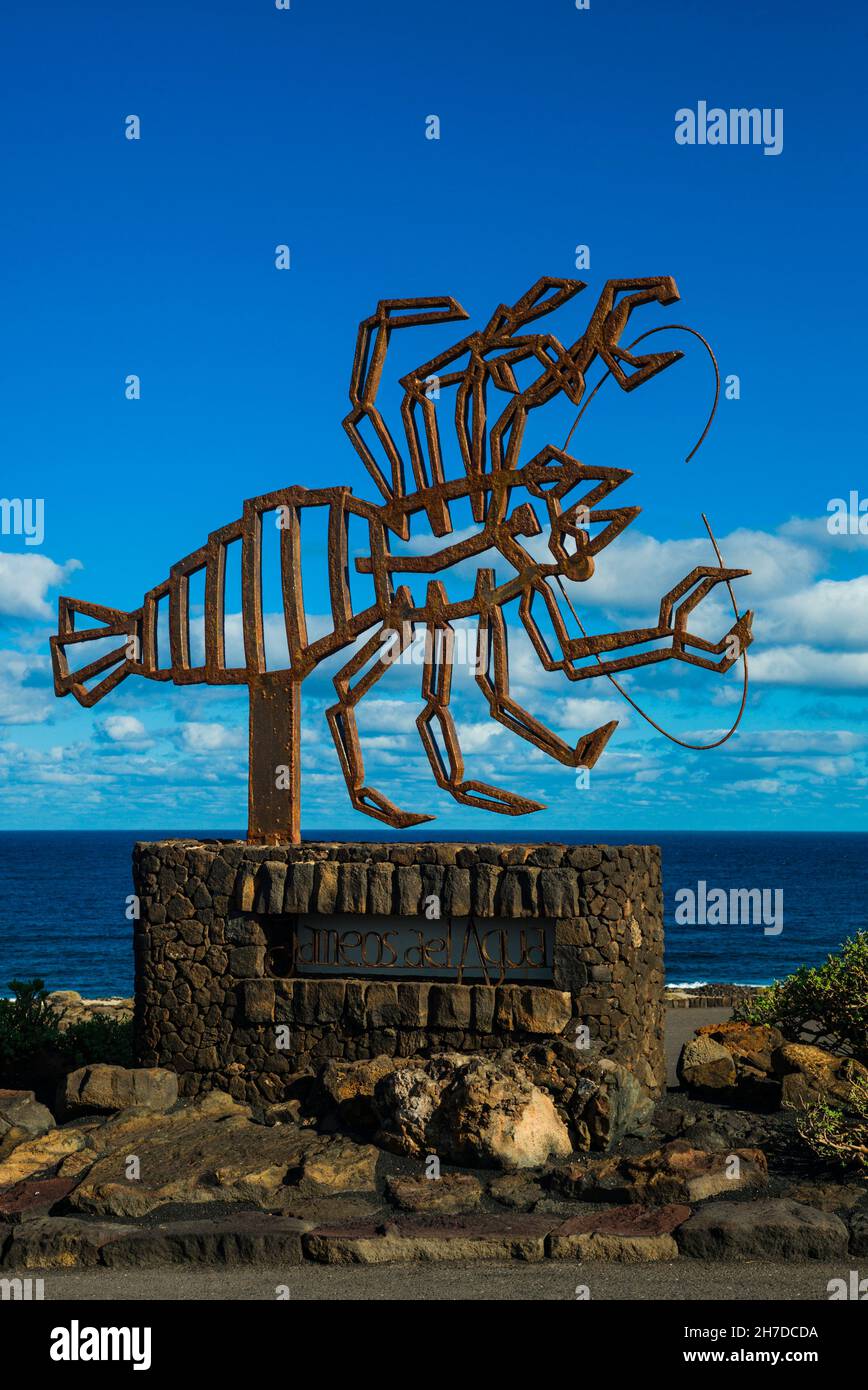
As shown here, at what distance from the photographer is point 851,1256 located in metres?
8.17

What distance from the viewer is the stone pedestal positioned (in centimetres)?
1115

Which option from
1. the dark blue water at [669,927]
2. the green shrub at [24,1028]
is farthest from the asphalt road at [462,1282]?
the dark blue water at [669,927]

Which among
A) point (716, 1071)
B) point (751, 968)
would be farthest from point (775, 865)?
point (716, 1071)

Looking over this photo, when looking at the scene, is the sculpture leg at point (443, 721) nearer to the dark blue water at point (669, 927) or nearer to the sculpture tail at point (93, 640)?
the sculpture tail at point (93, 640)

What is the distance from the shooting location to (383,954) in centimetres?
1168

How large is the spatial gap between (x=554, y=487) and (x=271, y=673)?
3194 millimetres

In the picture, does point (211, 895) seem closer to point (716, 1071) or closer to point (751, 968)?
point (716, 1071)

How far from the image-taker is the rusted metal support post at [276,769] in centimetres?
1236

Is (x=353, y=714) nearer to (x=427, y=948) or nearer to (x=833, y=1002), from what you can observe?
(x=427, y=948)

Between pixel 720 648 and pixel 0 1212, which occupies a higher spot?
A: pixel 720 648


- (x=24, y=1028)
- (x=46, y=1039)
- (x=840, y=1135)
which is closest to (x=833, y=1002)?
(x=840, y=1135)

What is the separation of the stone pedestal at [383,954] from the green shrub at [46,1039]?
59.2 inches

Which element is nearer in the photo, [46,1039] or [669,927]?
[46,1039]

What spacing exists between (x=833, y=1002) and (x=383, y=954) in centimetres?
433
